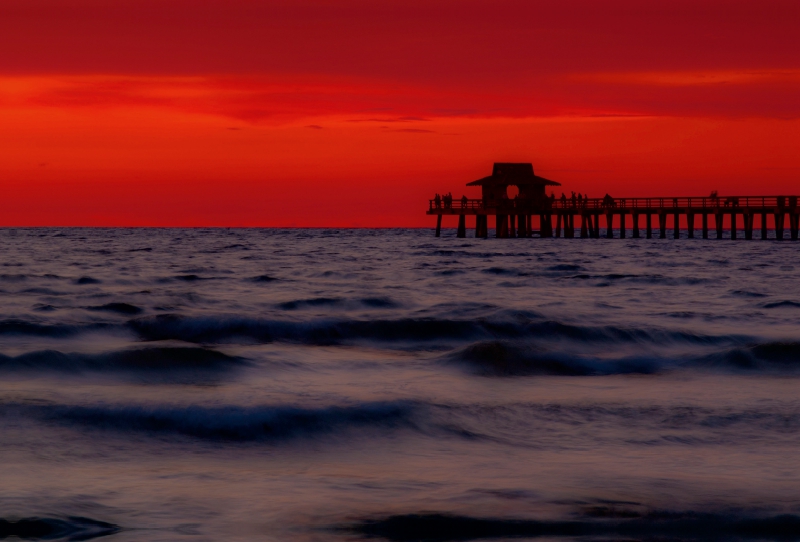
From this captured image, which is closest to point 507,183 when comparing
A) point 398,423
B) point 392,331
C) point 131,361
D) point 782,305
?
point 782,305

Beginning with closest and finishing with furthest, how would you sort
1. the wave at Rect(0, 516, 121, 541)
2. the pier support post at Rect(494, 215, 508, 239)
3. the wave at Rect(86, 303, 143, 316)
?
1. the wave at Rect(0, 516, 121, 541)
2. the wave at Rect(86, 303, 143, 316)
3. the pier support post at Rect(494, 215, 508, 239)

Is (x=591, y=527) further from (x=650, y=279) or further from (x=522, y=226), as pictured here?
(x=522, y=226)

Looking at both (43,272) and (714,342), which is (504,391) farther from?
(43,272)

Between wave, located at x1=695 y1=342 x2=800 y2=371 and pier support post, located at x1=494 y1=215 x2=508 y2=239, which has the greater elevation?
pier support post, located at x1=494 y1=215 x2=508 y2=239

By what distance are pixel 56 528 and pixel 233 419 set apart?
312cm

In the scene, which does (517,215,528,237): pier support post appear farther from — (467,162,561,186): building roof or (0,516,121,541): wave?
(0,516,121,541): wave

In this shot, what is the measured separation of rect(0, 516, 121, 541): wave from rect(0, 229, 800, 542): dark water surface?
16 millimetres

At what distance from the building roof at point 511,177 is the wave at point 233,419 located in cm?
5383

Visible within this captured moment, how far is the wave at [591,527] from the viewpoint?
18.1 ft

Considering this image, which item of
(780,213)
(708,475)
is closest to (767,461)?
(708,475)

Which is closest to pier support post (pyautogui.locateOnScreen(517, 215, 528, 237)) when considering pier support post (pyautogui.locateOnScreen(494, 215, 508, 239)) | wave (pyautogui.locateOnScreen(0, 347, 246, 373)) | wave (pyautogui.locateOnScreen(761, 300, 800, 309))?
pier support post (pyautogui.locateOnScreen(494, 215, 508, 239))

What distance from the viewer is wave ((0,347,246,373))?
11688mm

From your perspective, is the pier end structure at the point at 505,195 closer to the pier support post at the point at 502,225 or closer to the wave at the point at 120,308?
the pier support post at the point at 502,225

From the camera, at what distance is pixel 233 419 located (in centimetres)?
861
